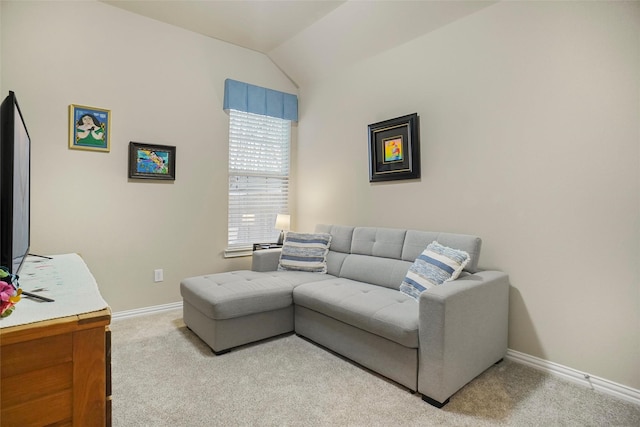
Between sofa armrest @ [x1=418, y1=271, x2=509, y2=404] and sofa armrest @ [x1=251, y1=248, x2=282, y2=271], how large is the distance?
1.75m

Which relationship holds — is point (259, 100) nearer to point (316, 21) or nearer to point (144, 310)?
point (316, 21)

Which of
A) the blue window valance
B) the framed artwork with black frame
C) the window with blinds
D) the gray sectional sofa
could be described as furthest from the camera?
the window with blinds

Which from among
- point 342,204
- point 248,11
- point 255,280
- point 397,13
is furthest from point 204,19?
point 255,280

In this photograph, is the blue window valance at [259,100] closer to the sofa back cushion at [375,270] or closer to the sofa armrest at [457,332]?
the sofa back cushion at [375,270]

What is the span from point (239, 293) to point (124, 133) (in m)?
1.92

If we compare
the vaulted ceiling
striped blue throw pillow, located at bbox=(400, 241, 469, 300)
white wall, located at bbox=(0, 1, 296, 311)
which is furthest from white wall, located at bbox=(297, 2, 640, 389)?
white wall, located at bbox=(0, 1, 296, 311)

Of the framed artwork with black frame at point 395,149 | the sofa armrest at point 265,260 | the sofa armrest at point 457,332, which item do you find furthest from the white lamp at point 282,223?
the sofa armrest at point 457,332

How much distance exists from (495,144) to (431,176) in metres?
0.57

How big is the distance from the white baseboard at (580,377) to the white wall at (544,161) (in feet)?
0.13

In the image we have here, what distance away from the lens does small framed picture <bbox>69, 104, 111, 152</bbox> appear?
9.25ft

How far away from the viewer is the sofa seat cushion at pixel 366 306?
188cm

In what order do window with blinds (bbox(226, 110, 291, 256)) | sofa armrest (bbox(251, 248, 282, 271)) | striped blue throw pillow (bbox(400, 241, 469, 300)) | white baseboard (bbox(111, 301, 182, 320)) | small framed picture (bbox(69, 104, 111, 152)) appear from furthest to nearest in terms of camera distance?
1. window with blinds (bbox(226, 110, 291, 256))
2. sofa armrest (bbox(251, 248, 282, 271))
3. white baseboard (bbox(111, 301, 182, 320))
4. small framed picture (bbox(69, 104, 111, 152))
5. striped blue throw pillow (bbox(400, 241, 469, 300))

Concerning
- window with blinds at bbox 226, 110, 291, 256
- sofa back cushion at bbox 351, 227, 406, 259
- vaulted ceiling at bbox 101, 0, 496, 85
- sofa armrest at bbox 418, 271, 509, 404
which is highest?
vaulted ceiling at bbox 101, 0, 496, 85

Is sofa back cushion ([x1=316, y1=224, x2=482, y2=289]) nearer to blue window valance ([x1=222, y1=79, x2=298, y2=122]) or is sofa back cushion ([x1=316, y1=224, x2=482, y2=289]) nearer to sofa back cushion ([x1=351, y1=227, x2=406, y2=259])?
sofa back cushion ([x1=351, y1=227, x2=406, y2=259])
